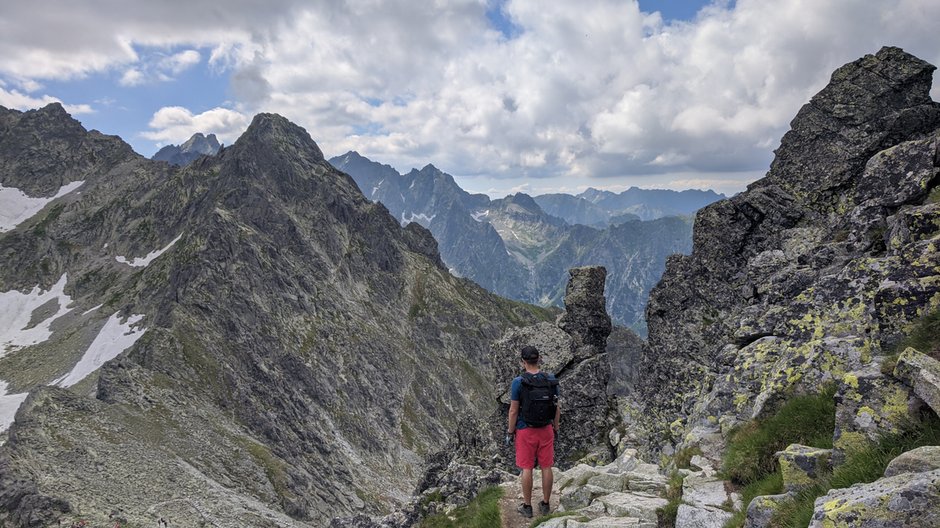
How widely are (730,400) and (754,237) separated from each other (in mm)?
15265

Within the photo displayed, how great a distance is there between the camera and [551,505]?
15164mm

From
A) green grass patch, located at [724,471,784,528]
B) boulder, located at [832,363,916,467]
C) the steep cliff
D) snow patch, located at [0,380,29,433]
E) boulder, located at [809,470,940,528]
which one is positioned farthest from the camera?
snow patch, located at [0,380,29,433]

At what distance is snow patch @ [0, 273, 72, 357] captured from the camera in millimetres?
131875

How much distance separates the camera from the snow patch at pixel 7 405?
84.2 m

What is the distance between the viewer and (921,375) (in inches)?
267

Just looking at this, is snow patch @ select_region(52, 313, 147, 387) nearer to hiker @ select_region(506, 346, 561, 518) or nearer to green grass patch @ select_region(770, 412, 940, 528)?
hiker @ select_region(506, 346, 561, 518)

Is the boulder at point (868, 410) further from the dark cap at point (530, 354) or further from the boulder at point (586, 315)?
the boulder at point (586, 315)

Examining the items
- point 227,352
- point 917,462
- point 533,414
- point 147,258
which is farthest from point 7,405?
point 917,462

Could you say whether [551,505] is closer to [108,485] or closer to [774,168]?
[774,168]

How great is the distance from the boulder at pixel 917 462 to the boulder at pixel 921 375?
0.90 meters

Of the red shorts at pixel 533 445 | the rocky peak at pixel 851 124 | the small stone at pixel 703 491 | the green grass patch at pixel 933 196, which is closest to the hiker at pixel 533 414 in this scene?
the red shorts at pixel 533 445

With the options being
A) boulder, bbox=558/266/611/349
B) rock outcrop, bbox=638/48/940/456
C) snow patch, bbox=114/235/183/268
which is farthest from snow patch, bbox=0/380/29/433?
rock outcrop, bbox=638/48/940/456

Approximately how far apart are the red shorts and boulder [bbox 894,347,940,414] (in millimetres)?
8191

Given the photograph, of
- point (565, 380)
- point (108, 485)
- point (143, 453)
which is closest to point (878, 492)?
point (565, 380)
